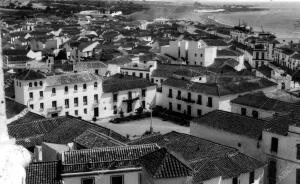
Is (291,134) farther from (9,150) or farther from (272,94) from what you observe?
(9,150)

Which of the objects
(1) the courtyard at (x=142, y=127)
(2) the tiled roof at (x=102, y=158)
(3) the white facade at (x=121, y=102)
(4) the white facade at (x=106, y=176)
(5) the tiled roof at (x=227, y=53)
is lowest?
(1) the courtyard at (x=142, y=127)

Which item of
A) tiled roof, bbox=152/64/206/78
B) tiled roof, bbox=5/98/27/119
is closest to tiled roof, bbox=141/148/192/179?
tiled roof, bbox=5/98/27/119

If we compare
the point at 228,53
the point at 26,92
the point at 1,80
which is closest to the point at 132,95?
the point at 26,92

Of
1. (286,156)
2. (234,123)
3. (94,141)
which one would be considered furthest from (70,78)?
Result: (286,156)

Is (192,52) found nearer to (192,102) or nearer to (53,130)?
(192,102)

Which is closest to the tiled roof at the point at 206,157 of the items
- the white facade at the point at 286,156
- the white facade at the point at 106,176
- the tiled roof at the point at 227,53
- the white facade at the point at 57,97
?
the white facade at the point at 106,176

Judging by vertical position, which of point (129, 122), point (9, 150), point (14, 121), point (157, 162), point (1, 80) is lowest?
point (129, 122)

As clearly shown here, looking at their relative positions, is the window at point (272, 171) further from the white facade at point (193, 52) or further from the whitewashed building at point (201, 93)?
the white facade at point (193, 52)

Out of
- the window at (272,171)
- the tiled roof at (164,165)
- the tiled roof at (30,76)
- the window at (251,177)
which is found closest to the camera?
the tiled roof at (164,165)
